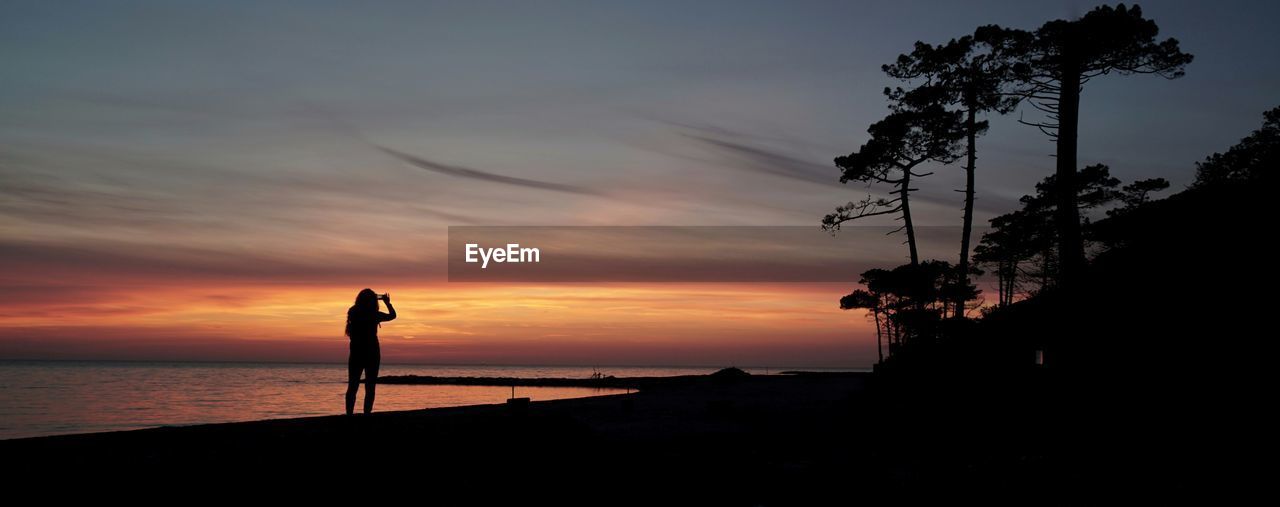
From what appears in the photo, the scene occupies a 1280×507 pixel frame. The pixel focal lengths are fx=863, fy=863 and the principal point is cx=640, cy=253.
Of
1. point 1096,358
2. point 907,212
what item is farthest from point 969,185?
point 1096,358

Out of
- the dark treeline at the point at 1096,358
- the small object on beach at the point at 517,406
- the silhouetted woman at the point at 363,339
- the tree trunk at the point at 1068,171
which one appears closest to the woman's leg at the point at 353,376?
the silhouetted woman at the point at 363,339

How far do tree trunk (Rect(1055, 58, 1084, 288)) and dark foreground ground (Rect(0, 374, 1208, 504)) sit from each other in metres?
9.96

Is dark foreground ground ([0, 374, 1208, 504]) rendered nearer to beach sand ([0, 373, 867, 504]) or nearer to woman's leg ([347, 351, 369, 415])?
beach sand ([0, 373, 867, 504])

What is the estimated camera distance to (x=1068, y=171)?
23.0 meters

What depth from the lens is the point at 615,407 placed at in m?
19.0

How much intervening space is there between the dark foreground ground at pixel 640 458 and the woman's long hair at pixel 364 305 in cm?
161

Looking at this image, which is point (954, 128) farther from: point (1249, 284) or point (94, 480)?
point (94, 480)

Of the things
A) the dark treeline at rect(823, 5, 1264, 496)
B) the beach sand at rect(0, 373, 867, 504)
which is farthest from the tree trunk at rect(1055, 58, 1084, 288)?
the beach sand at rect(0, 373, 867, 504)

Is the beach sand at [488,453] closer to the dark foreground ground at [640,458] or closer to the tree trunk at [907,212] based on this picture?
the dark foreground ground at [640,458]

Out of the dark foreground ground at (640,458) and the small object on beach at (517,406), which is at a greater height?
the small object on beach at (517,406)

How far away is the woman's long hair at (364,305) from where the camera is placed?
43.8 feet

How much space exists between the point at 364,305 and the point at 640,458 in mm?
5885

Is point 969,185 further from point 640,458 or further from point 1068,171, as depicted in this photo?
point 640,458

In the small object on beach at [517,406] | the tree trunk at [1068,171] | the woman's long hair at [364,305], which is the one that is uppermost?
the tree trunk at [1068,171]
